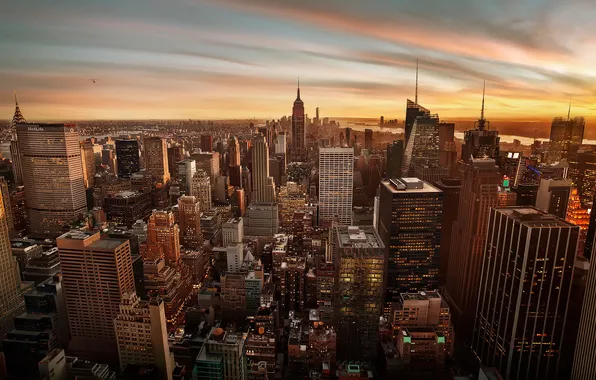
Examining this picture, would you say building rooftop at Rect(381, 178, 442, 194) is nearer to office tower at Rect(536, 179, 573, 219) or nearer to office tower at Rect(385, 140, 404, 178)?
office tower at Rect(536, 179, 573, 219)

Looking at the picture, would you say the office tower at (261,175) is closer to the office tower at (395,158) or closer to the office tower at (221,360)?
the office tower at (395,158)

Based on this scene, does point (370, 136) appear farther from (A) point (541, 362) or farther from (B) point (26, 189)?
(B) point (26, 189)


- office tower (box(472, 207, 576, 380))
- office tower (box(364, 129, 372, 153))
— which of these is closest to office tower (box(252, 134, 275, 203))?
office tower (box(364, 129, 372, 153))

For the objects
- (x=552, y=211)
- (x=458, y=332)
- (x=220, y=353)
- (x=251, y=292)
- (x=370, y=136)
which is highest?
(x=370, y=136)

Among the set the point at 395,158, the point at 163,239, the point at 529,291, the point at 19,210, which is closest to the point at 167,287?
the point at 163,239

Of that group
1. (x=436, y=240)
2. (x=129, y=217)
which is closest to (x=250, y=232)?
(x=129, y=217)

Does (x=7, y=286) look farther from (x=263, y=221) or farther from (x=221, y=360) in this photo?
(x=263, y=221)
